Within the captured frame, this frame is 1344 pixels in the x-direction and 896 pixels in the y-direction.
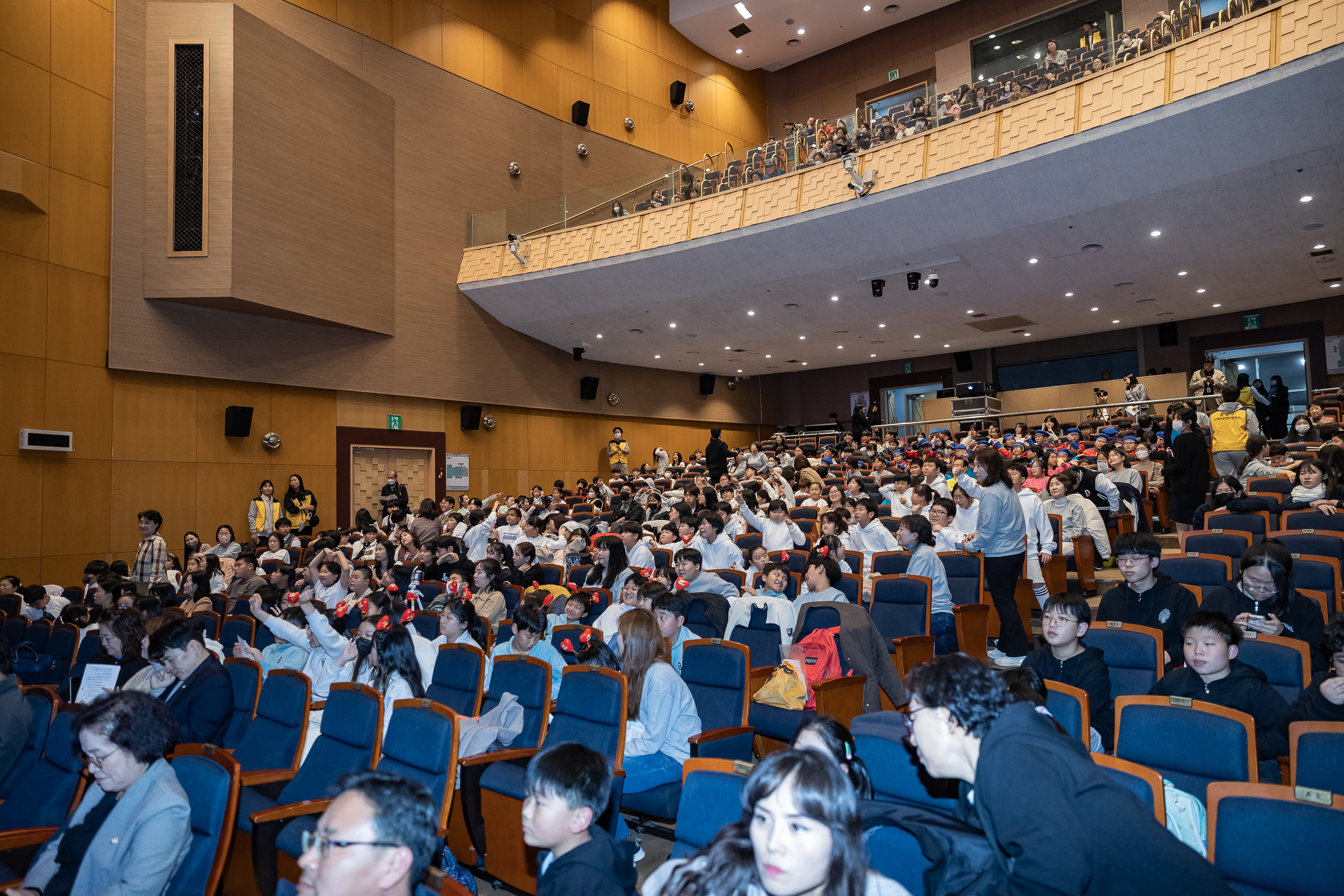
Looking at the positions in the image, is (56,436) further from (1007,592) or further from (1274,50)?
(1274,50)

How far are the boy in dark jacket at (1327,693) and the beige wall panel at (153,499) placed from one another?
11.6m

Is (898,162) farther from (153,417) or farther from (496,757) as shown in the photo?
(153,417)

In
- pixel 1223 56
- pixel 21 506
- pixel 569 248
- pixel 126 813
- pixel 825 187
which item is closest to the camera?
pixel 126 813

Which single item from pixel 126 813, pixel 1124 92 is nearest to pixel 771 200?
pixel 1124 92

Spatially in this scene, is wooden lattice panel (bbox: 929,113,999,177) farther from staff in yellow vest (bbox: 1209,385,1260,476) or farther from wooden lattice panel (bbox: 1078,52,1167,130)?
staff in yellow vest (bbox: 1209,385,1260,476)

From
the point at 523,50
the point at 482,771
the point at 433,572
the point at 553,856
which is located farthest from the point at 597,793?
the point at 523,50

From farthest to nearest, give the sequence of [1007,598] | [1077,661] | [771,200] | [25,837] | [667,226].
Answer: [667,226], [771,200], [1007,598], [1077,661], [25,837]

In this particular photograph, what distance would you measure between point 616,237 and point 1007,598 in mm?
9120

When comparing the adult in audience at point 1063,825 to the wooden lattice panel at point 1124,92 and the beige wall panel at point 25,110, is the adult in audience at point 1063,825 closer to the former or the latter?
the wooden lattice panel at point 1124,92

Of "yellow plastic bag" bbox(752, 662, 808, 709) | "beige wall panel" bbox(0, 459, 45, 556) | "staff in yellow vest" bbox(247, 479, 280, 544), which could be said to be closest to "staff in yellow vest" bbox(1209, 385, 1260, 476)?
"yellow plastic bag" bbox(752, 662, 808, 709)

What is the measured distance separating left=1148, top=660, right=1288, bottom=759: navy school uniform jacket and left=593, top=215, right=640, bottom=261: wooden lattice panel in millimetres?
10372

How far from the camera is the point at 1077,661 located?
3.14 m

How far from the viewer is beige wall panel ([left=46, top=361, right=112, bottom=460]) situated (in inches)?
382

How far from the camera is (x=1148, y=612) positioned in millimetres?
3742
